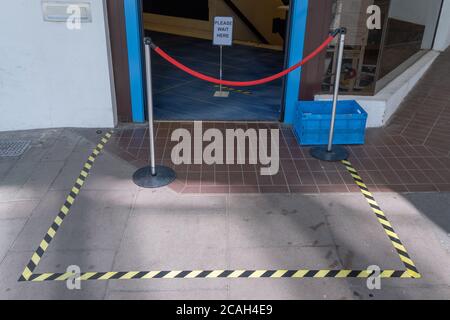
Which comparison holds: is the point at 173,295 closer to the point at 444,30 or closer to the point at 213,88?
the point at 213,88

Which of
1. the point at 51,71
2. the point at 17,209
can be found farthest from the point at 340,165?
the point at 51,71

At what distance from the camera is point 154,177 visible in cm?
541

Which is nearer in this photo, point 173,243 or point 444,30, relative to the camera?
point 173,243

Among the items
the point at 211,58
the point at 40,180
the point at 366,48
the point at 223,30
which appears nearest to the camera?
the point at 40,180

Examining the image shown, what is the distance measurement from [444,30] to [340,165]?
662cm

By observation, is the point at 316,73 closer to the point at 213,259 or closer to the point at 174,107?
the point at 174,107

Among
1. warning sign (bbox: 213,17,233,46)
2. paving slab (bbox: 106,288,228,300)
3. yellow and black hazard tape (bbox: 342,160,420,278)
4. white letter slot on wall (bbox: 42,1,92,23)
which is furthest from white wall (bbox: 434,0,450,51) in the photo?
paving slab (bbox: 106,288,228,300)

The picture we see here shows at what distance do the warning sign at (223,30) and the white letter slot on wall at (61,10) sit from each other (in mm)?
2840

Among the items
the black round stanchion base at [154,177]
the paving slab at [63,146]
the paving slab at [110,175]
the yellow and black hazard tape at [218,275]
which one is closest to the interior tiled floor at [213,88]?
the paving slab at [63,146]

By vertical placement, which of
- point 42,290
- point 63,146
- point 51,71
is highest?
point 51,71

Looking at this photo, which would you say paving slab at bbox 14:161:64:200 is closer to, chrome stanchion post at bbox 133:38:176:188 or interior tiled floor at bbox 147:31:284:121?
chrome stanchion post at bbox 133:38:176:188

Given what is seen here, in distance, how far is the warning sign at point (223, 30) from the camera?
8.22 m

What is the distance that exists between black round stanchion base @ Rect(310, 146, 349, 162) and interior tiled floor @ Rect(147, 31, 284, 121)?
4.36 ft
